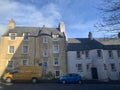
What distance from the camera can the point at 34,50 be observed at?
147ft

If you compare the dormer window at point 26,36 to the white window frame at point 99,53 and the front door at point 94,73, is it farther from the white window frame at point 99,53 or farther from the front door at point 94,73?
the white window frame at point 99,53

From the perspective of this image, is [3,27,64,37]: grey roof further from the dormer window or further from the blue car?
the blue car

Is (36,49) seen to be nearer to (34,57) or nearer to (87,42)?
(34,57)

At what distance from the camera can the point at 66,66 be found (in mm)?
44281

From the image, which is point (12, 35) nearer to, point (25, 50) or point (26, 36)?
point (26, 36)

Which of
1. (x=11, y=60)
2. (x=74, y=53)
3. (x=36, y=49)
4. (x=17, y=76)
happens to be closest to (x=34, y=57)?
(x=36, y=49)

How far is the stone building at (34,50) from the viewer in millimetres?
43688

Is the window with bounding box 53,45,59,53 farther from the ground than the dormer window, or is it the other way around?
the dormer window

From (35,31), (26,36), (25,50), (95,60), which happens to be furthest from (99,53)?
(26,36)

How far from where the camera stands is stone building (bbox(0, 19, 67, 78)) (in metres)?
43.7

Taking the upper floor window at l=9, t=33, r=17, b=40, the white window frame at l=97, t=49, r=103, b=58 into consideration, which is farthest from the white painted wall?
the upper floor window at l=9, t=33, r=17, b=40

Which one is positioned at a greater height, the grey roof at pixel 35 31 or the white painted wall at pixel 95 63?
the grey roof at pixel 35 31

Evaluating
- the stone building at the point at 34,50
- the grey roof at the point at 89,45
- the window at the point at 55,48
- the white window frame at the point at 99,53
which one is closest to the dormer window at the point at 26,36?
the stone building at the point at 34,50

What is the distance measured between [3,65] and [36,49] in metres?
7.99
